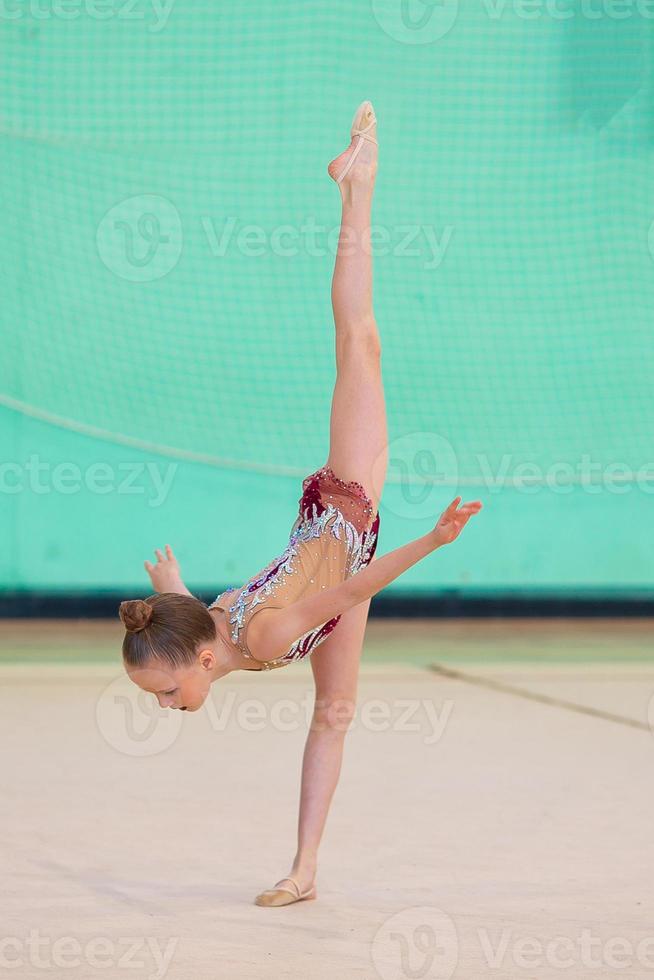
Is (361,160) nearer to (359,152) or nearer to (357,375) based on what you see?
(359,152)

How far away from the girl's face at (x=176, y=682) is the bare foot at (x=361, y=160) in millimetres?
1057

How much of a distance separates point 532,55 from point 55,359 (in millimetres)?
2441

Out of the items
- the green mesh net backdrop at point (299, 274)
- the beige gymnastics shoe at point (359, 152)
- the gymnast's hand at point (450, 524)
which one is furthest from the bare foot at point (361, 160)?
the green mesh net backdrop at point (299, 274)

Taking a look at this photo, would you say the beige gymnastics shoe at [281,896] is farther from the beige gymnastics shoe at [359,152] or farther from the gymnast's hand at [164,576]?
the beige gymnastics shoe at [359,152]

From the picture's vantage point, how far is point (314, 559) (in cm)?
224

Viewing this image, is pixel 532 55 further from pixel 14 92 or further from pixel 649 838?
pixel 649 838

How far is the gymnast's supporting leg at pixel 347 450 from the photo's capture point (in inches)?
87.4

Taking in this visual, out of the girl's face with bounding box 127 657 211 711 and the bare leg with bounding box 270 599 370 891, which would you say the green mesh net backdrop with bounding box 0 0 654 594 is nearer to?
the bare leg with bounding box 270 599 370 891

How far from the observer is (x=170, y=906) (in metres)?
2.07

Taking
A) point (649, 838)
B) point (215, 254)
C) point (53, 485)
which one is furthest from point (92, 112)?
point (649, 838)

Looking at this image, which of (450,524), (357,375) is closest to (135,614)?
(450,524)

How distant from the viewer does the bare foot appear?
2.58 m

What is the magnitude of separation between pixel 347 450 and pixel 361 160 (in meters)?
0.62

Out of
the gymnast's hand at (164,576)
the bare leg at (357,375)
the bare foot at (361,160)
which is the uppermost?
the bare foot at (361,160)
